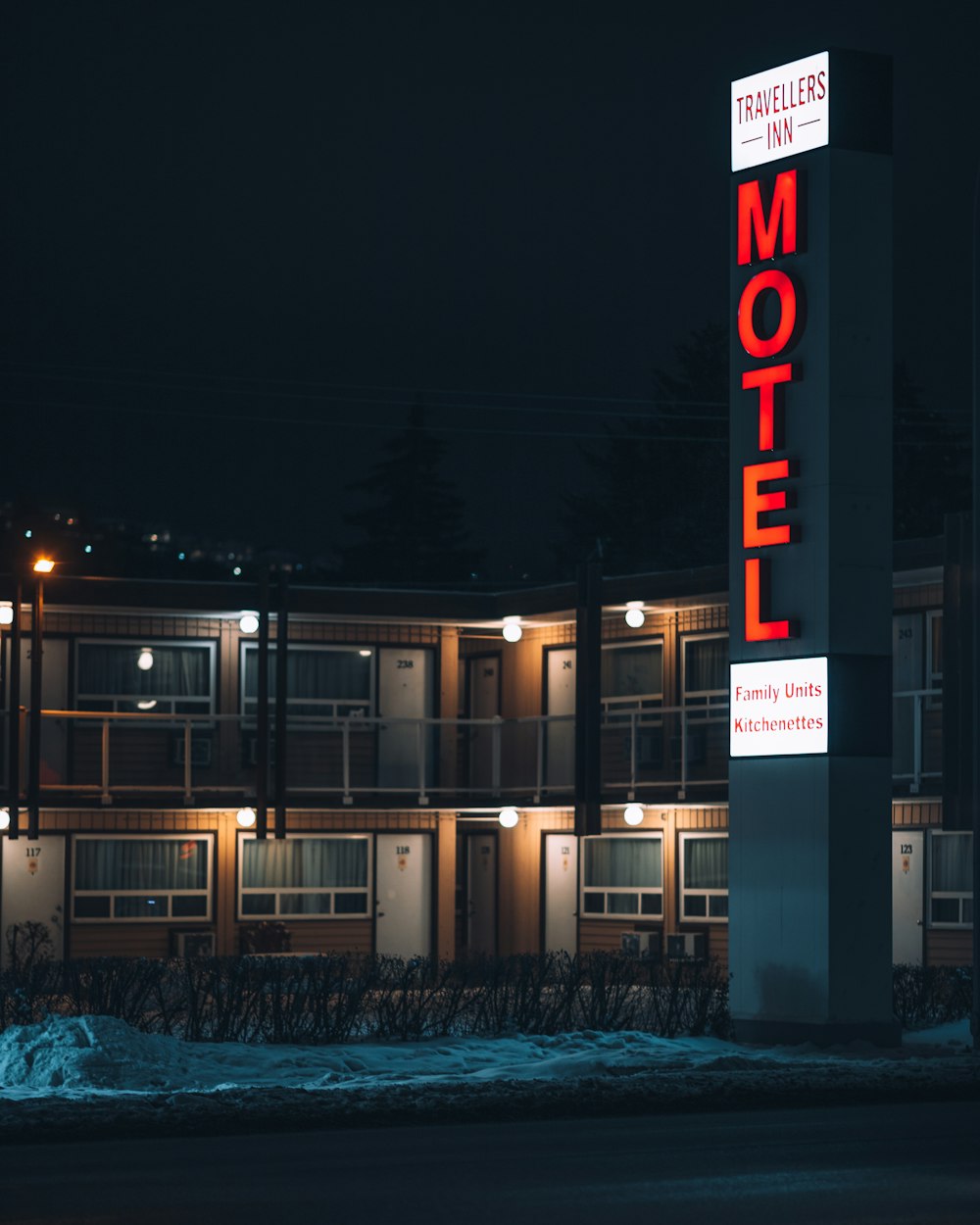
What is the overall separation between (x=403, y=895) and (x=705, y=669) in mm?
6066

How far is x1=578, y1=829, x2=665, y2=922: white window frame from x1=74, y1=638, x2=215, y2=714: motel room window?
21.0 ft

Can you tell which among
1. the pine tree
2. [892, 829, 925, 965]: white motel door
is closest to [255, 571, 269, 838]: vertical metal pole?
[892, 829, 925, 965]: white motel door

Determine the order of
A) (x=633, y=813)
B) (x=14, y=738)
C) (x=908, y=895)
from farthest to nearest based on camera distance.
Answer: (x=633, y=813) < (x=14, y=738) < (x=908, y=895)

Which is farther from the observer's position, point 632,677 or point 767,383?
point 632,677

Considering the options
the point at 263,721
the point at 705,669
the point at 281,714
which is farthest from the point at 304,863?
the point at 705,669

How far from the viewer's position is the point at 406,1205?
A: 452 inches

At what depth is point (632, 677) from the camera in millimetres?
31672

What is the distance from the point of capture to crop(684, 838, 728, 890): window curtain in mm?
29859

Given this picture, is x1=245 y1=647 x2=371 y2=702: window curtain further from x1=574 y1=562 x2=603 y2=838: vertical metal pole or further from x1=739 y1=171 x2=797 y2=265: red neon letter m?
x1=739 y1=171 x2=797 y2=265: red neon letter m

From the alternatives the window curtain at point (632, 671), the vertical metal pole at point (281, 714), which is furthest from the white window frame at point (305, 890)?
A: the window curtain at point (632, 671)

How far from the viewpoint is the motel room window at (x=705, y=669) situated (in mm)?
29917

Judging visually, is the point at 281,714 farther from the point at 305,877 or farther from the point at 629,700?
the point at 629,700

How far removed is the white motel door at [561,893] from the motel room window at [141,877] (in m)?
5.47

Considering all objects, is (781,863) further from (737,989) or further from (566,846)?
(566,846)
